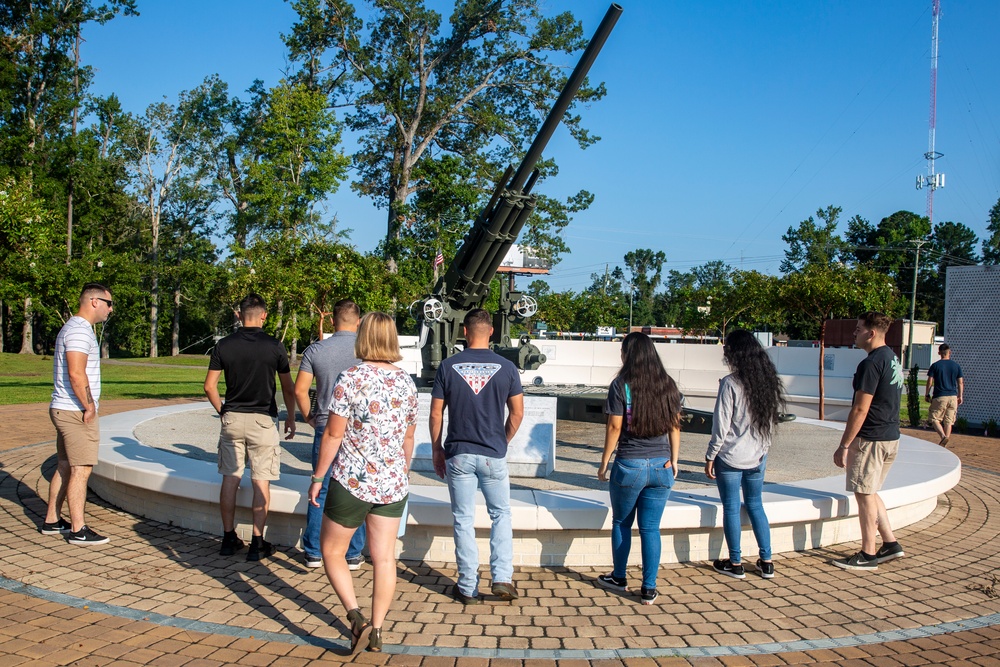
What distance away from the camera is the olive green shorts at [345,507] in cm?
374

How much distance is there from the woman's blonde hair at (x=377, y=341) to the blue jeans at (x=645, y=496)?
1.71 m

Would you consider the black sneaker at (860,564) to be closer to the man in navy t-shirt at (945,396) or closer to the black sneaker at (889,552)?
the black sneaker at (889,552)

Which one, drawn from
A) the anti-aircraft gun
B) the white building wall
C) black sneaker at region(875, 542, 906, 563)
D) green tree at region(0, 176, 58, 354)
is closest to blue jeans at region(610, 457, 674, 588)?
black sneaker at region(875, 542, 906, 563)

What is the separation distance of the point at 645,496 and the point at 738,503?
0.94 m

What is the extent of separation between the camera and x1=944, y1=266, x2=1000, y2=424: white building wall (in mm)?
15953

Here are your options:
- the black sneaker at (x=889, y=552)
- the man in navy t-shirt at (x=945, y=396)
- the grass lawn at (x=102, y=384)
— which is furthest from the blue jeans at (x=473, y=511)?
the grass lawn at (x=102, y=384)

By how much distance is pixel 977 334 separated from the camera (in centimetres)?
1623

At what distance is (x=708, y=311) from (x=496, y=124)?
23.6 m

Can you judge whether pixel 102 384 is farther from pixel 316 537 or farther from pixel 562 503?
pixel 562 503

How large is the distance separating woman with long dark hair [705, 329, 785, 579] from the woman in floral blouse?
2358 mm

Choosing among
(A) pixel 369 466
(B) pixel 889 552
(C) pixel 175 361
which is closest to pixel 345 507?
(A) pixel 369 466

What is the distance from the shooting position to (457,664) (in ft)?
12.3

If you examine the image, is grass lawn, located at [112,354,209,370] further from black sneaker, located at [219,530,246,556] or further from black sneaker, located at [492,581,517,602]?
black sneaker, located at [492,581,517,602]

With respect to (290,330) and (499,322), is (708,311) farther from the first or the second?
(499,322)
